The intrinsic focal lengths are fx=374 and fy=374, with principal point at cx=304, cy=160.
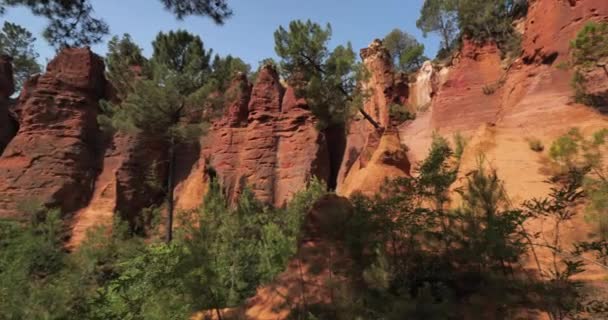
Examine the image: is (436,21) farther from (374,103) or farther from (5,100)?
(5,100)

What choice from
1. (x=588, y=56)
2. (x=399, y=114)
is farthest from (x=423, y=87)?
(x=588, y=56)

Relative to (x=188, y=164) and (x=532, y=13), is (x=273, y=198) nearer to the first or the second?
(x=188, y=164)

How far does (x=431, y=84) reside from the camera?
79.4 feet

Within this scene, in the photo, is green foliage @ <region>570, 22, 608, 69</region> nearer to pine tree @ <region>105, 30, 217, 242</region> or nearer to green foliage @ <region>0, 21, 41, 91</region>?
pine tree @ <region>105, 30, 217, 242</region>

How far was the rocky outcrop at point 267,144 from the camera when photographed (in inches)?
910

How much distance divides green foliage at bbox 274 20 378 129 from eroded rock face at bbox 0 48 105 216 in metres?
14.3

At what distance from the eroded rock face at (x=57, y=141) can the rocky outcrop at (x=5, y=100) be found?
2764 mm

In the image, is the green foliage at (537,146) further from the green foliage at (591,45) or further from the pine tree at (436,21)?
the pine tree at (436,21)

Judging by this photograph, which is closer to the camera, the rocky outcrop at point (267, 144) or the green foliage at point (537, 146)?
the green foliage at point (537, 146)

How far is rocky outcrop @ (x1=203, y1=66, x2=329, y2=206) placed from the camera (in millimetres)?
23125

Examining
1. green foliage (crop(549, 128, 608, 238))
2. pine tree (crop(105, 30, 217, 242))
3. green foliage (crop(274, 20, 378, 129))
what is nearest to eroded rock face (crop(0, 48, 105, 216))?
pine tree (crop(105, 30, 217, 242))

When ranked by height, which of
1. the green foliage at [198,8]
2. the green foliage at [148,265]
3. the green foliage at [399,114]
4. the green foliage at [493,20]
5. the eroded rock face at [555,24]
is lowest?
the green foliage at [148,265]

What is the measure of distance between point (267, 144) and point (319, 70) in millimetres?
6094

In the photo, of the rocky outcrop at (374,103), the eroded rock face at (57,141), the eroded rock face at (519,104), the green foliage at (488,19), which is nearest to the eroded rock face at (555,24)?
the eroded rock face at (519,104)
